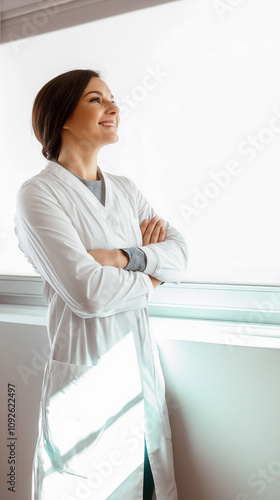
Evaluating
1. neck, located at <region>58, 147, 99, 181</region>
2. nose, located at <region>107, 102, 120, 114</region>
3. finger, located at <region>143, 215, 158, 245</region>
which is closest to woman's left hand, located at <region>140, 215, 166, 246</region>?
finger, located at <region>143, 215, 158, 245</region>

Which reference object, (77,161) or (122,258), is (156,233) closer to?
(122,258)

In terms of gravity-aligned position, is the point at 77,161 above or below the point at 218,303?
above

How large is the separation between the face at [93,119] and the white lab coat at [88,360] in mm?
120

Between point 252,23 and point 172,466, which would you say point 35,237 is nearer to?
point 172,466

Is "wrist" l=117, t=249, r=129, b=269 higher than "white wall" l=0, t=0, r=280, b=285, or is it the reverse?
"white wall" l=0, t=0, r=280, b=285

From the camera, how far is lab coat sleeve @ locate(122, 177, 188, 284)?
1376 millimetres

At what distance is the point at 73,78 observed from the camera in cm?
139

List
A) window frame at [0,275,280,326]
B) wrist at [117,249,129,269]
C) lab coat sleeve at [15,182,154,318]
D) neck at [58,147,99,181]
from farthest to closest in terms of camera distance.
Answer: window frame at [0,275,280,326] → neck at [58,147,99,181] → wrist at [117,249,129,269] → lab coat sleeve at [15,182,154,318]

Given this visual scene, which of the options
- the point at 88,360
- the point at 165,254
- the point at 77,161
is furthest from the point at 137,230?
the point at 88,360

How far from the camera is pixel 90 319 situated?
4.30 feet

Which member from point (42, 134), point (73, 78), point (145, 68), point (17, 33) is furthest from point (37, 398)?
point (17, 33)

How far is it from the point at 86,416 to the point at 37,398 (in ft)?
1.75

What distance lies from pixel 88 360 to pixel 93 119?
0.71m

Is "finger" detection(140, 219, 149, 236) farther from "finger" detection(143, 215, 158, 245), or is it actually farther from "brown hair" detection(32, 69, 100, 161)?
"brown hair" detection(32, 69, 100, 161)
